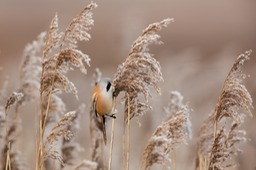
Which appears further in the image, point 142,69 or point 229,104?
point 229,104

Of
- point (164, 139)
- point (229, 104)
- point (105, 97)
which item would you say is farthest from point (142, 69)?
point (229, 104)

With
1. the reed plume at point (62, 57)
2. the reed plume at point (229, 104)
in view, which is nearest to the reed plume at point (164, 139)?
the reed plume at point (229, 104)

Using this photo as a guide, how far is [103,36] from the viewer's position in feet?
17.3

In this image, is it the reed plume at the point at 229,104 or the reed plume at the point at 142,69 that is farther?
the reed plume at the point at 229,104

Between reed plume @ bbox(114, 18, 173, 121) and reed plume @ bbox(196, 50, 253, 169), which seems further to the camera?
reed plume @ bbox(196, 50, 253, 169)

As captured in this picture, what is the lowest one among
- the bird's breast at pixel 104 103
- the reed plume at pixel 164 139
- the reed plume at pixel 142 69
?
the reed plume at pixel 164 139

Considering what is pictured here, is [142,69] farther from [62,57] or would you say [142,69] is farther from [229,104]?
[229,104]

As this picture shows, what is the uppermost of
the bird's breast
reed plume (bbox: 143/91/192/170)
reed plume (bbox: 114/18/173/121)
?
reed plume (bbox: 114/18/173/121)

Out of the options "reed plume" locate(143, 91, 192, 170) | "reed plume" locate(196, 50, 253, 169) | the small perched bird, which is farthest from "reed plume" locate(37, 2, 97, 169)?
"reed plume" locate(196, 50, 253, 169)

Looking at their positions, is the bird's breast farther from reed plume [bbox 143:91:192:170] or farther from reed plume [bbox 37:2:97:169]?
reed plume [bbox 143:91:192:170]

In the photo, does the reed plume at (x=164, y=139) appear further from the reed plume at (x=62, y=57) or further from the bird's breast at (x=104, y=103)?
the reed plume at (x=62, y=57)

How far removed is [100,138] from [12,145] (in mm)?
782

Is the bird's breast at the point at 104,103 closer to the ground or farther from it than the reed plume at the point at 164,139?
farther from it

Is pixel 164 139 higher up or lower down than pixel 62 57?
lower down
